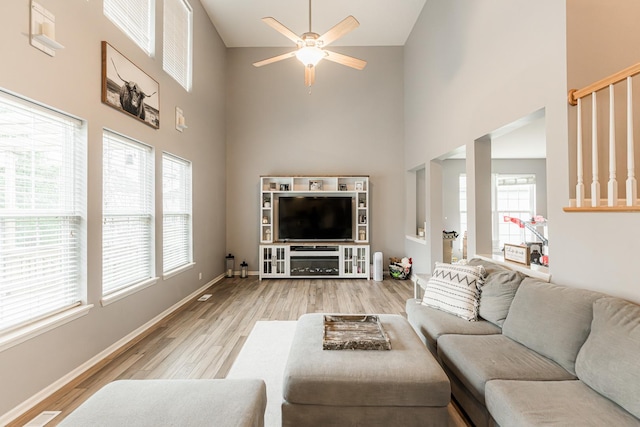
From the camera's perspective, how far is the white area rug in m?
2.06

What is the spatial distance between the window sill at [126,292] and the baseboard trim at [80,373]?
16.1 inches

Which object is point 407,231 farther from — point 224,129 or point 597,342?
point 597,342

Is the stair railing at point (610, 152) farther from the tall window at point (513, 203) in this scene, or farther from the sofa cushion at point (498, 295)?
the tall window at point (513, 203)

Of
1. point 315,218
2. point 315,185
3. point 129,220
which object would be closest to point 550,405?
point 129,220

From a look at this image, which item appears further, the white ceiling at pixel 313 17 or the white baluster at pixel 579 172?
the white ceiling at pixel 313 17

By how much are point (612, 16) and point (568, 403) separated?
267 centimetres

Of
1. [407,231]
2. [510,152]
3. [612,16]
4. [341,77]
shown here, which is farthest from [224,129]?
[510,152]

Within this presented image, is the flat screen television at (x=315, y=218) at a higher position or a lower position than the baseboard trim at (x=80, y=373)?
higher

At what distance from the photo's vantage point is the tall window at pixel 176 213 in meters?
3.93

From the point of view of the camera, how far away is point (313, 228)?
5.93 m

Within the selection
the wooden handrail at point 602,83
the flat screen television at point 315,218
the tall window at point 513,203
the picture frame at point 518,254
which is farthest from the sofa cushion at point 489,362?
the tall window at point 513,203

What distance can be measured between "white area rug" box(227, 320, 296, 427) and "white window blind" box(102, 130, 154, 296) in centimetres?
140

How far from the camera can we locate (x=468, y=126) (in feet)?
11.7

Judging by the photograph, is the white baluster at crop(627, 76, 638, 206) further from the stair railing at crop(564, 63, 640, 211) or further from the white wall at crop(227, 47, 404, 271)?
the white wall at crop(227, 47, 404, 271)
